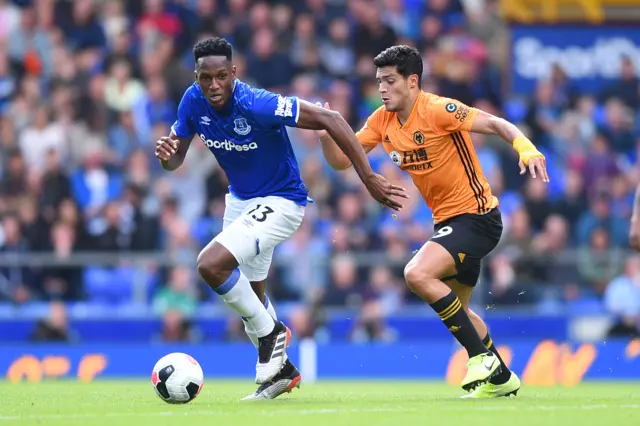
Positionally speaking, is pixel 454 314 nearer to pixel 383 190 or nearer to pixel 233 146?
pixel 383 190

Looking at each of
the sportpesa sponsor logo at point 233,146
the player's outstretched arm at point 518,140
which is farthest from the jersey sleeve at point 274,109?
the player's outstretched arm at point 518,140

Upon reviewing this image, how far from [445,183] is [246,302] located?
182 centimetres

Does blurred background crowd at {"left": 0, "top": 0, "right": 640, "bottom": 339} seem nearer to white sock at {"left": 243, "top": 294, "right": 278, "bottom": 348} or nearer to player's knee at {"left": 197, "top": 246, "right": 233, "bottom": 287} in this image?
white sock at {"left": 243, "top": 294, "right": 278, "bottom": 348}

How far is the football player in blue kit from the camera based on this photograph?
8727 millimetres

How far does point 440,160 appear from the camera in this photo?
31.2 ft

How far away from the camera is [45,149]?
56.0 ft

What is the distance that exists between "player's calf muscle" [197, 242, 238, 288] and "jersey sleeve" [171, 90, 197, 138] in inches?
44.4

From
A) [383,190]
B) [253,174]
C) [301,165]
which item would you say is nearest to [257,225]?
[253,174]

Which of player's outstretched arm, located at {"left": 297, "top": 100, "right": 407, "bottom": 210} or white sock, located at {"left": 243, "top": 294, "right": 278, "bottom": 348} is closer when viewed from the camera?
player's outstretched arm, located at {"left": 297, "top": 100, "right": 407, "bottom": 210}

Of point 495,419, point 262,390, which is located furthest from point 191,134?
point 495,419

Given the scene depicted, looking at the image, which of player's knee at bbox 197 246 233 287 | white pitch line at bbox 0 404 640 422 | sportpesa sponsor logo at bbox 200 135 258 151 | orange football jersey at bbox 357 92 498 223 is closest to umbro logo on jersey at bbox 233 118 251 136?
sportpesa sponsor logo at bbox 200 135 258 151

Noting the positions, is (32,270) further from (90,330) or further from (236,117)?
(236,117)

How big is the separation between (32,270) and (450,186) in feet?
25.7

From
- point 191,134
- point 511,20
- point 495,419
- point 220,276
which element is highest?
point 511,20
